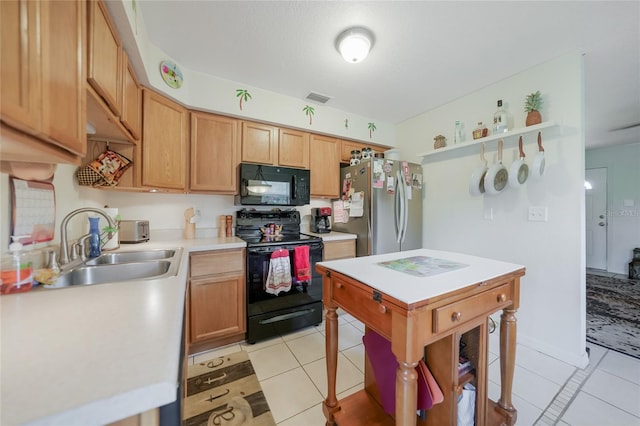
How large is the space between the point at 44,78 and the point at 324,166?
2.45 metres

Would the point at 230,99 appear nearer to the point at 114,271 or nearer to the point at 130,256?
the point at 130,256

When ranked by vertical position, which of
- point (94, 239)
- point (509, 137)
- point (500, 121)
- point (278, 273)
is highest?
point (500, 121)

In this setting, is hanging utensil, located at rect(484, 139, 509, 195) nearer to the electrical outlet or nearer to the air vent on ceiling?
the electrical outlet

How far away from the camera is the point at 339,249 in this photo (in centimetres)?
266

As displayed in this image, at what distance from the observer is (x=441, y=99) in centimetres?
273

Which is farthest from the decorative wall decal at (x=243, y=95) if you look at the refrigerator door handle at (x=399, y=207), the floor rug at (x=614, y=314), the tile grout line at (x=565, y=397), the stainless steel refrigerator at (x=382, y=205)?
the floor rug at (x=614, y=314)

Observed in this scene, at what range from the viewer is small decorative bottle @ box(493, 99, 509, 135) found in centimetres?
222

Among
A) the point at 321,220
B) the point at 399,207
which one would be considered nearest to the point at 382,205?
the point at 399,207

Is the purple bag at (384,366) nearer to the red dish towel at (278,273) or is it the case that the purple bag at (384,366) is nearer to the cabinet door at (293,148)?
the red dish towel at (278,273)

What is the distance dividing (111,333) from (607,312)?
4544 mm

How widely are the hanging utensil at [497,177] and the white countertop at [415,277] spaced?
4.05ft

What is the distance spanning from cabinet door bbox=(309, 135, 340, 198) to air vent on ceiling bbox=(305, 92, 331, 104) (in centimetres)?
40

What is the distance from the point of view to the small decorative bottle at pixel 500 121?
2.22 m

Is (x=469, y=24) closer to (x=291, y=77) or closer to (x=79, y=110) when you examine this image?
(x=291, y=77)
